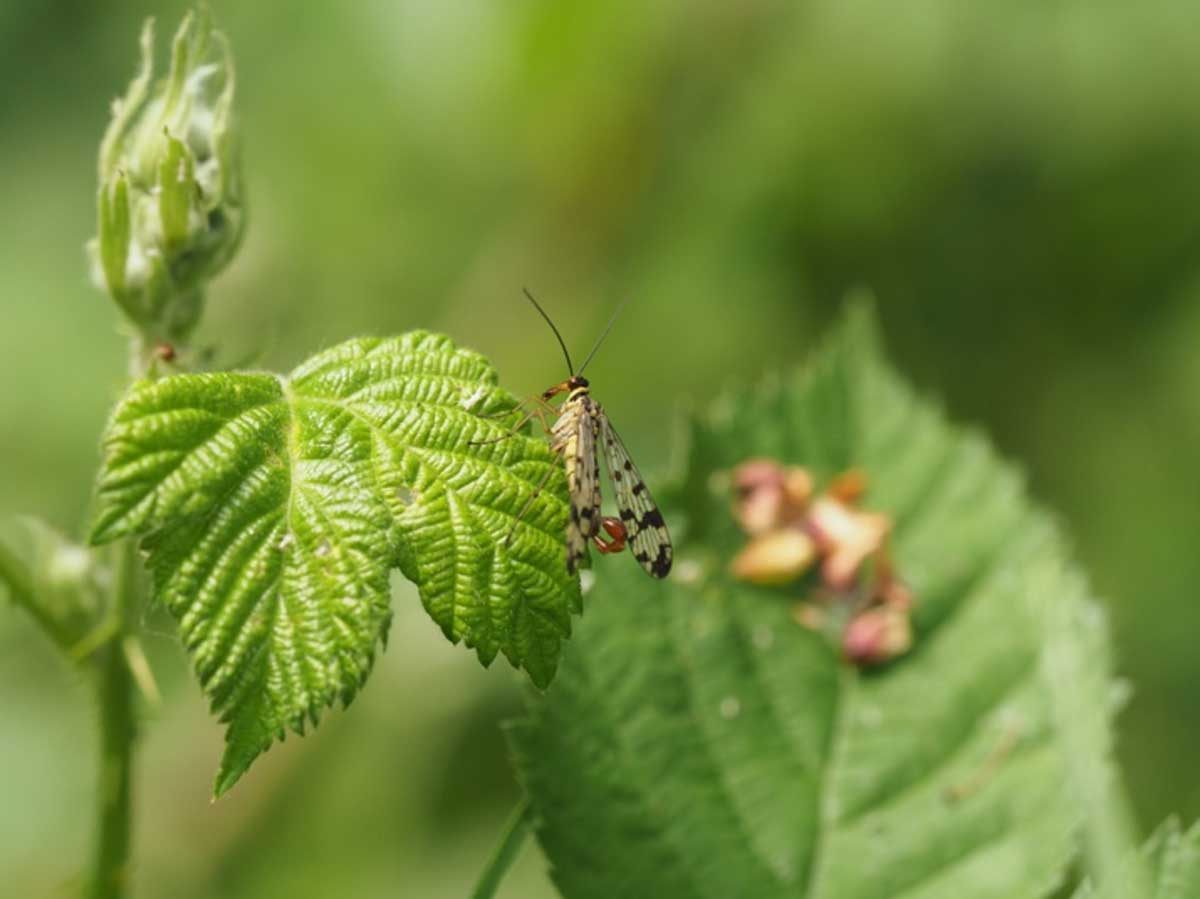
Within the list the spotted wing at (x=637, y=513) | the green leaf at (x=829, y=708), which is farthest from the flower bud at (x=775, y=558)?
the spotted wing at (x=637, y=513)

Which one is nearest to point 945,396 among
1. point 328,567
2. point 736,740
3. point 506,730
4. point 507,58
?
point 507,58

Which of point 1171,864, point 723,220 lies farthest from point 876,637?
point 723,220

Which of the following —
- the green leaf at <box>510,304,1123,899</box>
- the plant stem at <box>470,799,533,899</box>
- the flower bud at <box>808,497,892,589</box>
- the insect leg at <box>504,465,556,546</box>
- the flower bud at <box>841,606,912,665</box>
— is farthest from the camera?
the flower bud at <box>808,497,892,589</box>

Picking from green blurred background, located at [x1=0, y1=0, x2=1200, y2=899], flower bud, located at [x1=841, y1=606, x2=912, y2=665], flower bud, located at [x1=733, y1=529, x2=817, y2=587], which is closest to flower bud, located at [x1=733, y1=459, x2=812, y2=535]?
flower bud, located at [x1=733, y1=529, x2=817, y2=587]

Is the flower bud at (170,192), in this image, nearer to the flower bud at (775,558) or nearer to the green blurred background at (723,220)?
the flower bud at (775,558)

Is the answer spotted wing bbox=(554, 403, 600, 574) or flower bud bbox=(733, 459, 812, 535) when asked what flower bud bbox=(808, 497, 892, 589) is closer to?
flower bud bbox=(733, 459, 812, 535)
